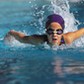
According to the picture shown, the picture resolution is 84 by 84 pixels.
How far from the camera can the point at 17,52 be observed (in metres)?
6.23

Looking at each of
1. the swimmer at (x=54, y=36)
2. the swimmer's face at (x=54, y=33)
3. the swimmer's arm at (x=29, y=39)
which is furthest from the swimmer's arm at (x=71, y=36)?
the swimmer's arm at (x=29, y=39)

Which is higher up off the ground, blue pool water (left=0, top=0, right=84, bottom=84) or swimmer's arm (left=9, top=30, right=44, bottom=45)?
swimmer's arm (left=9, top=30, right=44, bottom=45)

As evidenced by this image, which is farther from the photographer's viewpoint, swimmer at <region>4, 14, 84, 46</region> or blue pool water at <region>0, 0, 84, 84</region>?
swimmer at <region>4, 14, 84, 46</region>

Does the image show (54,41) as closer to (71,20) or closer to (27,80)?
(27,80)

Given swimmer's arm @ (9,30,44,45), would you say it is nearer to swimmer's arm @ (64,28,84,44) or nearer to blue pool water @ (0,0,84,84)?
blue pool water @ (0,0,84,84)

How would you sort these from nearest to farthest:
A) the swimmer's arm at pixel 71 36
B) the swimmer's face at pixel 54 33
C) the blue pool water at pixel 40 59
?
the blue pool water at pixel 40 59
the swimmer's face at pixel 54 33
the swimmer's arm at pixel 71 36

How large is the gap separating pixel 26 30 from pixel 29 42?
10.1 feet

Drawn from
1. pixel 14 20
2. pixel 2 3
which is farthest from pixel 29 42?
pixel 2 3

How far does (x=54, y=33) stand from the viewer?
21.1 feet

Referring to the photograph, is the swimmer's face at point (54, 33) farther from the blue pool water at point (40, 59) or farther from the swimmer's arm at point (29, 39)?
the swimmer's arm at point (29, 39)

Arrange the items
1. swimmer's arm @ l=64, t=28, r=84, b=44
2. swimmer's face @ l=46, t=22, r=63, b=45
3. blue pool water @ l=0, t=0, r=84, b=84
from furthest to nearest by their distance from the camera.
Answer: swimmer's arm @ l=64, t=28, r=84, b=44
swimmer's face @ l=46, t=22, r=63, b=45
blue pool water @ l=0, t=0, r=84, b=84

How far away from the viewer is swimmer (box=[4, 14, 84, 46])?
6457mm

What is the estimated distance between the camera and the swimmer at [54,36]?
6.46m

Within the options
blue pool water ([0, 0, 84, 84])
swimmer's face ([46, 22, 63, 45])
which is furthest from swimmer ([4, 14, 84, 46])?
blue pool water ([0, 0, 84, 84])
